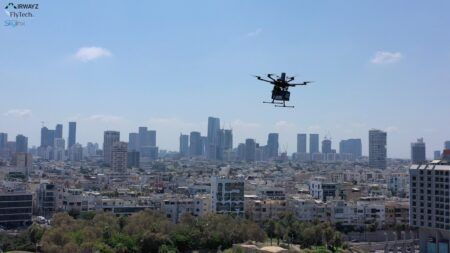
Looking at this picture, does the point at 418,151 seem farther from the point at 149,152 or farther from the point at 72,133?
the point at 72,133

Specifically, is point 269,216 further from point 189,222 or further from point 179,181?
point 179,181

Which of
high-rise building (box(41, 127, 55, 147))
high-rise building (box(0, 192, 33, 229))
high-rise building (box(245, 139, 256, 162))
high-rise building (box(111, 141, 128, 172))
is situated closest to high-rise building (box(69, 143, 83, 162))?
high-rise building (box(41, 127, 55, 147))

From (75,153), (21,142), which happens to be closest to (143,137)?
(75,153)

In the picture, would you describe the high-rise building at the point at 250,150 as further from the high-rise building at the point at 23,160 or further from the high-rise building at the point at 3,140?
the high-rise building at the point at 23,160

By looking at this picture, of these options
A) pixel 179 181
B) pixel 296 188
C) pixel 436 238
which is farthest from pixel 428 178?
pixel 179 181

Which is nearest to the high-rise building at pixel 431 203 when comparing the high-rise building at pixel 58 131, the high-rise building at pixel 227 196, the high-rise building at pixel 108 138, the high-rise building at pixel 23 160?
the high-rise building at pixel 227 196

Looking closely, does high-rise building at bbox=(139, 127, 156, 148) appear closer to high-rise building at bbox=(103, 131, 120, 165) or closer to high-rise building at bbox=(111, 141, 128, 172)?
high-rise building at bbox=(103, 131, 120, 165)
